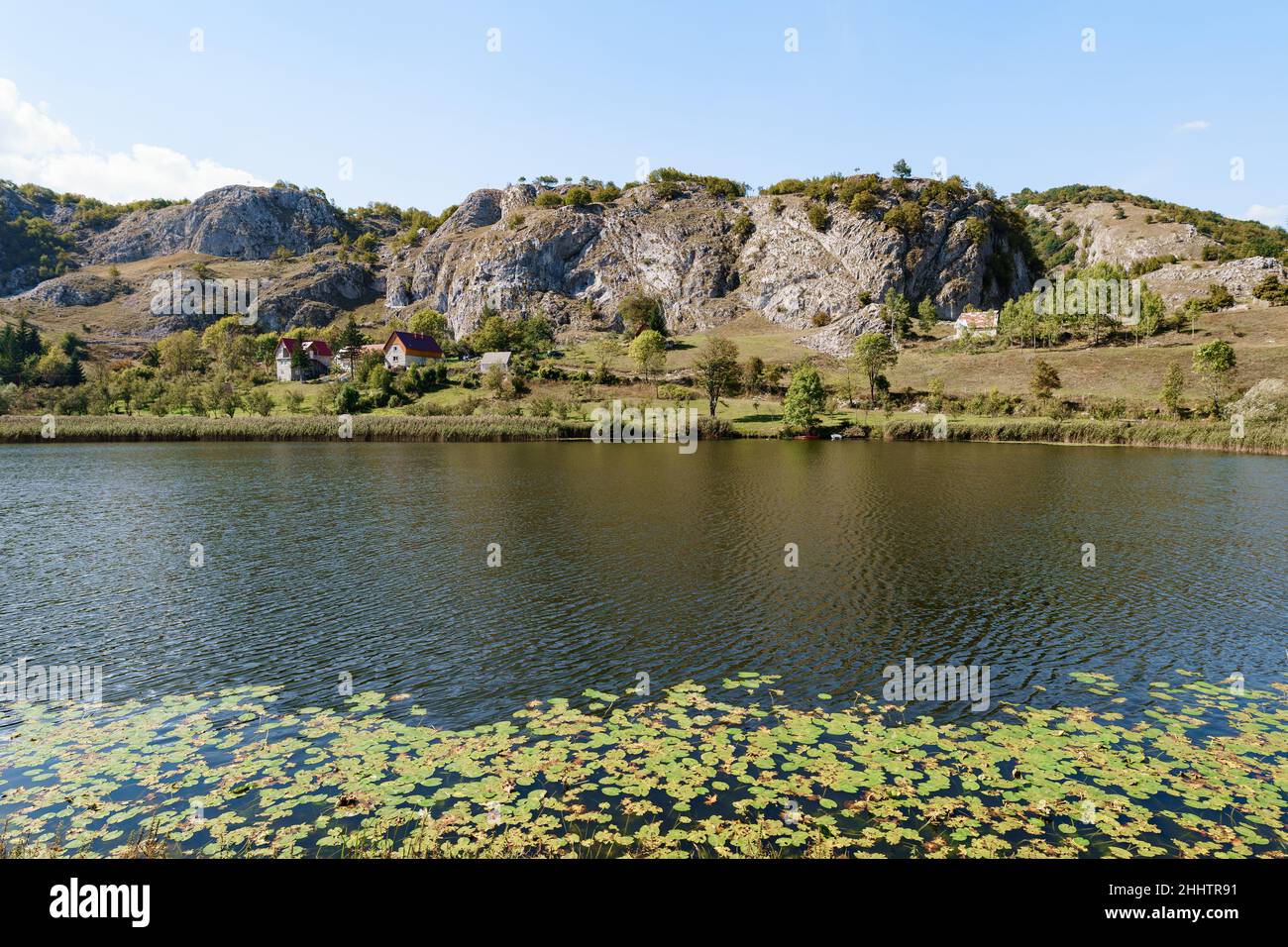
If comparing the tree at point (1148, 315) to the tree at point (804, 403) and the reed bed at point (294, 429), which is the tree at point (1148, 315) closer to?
the tree at point (804, 403)

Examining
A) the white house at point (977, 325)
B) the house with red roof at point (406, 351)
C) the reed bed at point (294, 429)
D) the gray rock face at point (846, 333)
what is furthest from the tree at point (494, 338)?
the white house at point (977, 325)

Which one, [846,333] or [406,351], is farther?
[846,333]

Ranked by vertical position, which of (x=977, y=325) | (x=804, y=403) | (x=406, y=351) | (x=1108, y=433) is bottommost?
(x=1108, y=433)

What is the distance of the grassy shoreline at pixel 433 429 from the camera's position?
106m

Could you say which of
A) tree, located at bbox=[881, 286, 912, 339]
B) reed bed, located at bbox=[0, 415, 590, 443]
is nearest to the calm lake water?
reed bed, located at bbox=[0, 415, 590, 443]

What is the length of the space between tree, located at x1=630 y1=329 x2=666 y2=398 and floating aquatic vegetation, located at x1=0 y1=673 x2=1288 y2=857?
131 m

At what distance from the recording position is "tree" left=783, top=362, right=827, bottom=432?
11644 centimetres

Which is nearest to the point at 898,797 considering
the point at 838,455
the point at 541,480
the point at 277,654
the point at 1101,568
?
the point at 277,654

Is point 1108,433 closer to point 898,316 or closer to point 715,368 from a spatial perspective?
point 715,368

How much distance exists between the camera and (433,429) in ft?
374

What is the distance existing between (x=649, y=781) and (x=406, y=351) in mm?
179836

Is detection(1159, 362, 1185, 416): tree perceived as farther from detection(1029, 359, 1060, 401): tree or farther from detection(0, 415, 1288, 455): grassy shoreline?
detection(1029, 359, 1060, 401): tree

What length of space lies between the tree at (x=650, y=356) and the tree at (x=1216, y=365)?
9369 cm

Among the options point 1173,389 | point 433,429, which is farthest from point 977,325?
point 433,429
